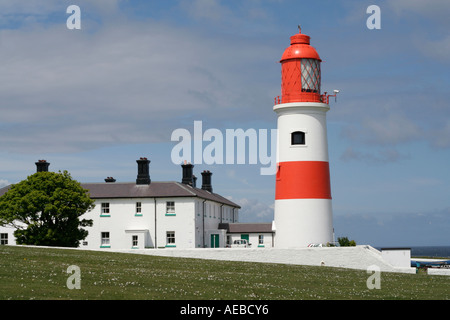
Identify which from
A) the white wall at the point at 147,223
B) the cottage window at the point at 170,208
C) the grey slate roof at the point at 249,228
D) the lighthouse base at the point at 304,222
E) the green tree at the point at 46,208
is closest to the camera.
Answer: the lighthouse base at the point at 304,222

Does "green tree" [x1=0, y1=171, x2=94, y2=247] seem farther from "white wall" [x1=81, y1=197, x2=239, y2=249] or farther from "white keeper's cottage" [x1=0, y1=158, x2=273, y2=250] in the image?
"white wall" [x1=81, y1=197, x2=239, y2=249]

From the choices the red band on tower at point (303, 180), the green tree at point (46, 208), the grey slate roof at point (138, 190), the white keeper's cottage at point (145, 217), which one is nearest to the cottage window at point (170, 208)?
the white keeper's cottage at point (145, 217)

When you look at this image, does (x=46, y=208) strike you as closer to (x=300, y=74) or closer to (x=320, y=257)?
(x=320, y=257)

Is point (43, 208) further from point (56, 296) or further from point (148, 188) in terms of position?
point (56, 296)

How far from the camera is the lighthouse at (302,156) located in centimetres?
4259

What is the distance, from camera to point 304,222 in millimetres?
42562

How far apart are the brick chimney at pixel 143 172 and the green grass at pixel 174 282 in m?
24.7

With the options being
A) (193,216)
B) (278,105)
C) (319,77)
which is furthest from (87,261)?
(193,216)

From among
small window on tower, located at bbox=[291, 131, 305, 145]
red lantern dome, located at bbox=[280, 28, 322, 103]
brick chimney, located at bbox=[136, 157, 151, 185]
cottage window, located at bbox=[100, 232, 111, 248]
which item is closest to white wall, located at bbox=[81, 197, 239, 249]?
cottage window, located at bbox=[100, 232, 111, 248]

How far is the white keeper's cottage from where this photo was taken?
5738cm

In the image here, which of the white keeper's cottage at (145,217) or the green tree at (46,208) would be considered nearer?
the green tree at (46,208)

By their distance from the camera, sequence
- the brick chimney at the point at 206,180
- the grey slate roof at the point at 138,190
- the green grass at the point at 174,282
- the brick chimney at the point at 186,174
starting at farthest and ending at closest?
the brick chimney at the point at 206,180 < the brick chimney at the point at 186,174 < the grey slate roof at the point at 138,190 < the green grass at the point at 174,282

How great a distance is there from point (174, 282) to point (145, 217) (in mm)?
33803

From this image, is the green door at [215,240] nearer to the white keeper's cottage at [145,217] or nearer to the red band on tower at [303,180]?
the white keeper's cottage at [145,217]
